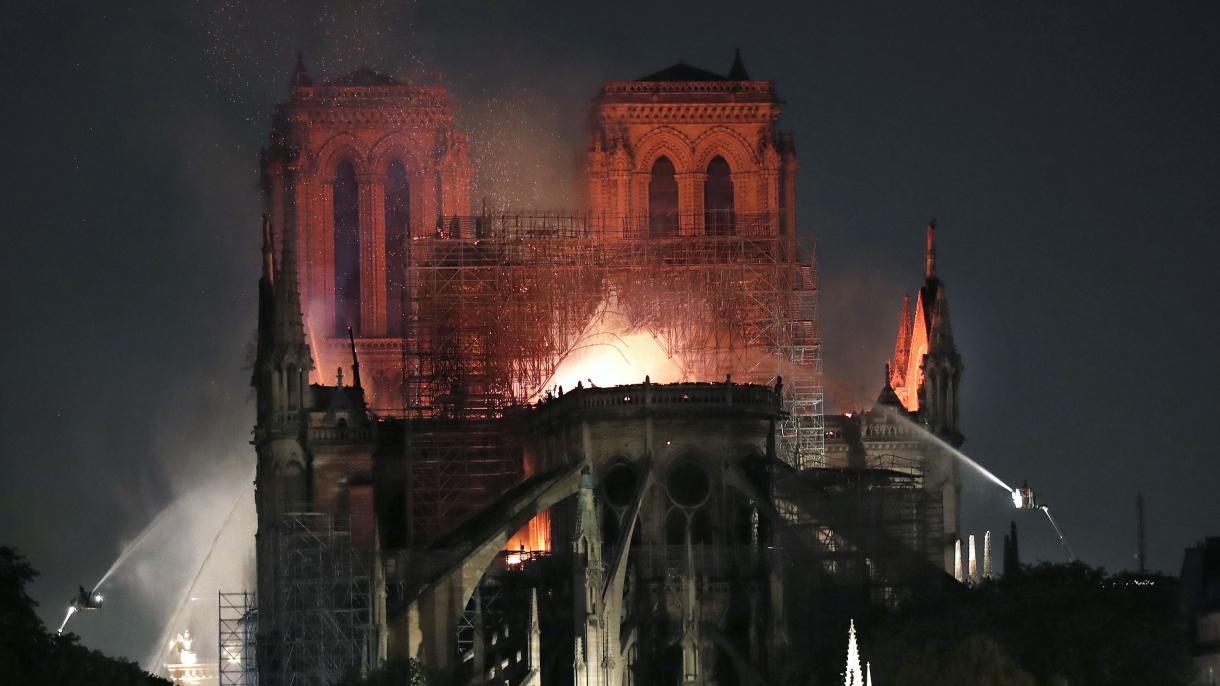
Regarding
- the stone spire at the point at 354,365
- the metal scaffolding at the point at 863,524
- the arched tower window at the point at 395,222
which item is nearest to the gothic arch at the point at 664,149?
the arched tower window at the point at 395,222

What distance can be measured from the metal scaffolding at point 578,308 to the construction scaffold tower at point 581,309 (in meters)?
0.05

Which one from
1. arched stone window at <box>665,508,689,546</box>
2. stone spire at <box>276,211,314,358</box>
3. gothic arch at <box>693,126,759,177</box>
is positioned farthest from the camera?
gothic arch at <box>693,126,759,177</box>

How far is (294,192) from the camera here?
432ft

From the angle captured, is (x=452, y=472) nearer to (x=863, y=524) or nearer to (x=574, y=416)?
(x=574, y=416)

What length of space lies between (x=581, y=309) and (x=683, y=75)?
45.3 ft

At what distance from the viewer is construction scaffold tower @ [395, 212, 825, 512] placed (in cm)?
12019

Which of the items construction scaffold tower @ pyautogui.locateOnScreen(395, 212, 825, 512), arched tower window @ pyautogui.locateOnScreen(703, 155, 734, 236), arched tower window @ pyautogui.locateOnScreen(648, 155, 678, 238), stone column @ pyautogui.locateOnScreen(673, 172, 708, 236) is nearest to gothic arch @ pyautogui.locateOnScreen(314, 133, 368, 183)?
construction scaffold tower @ pyautogui.locateOnScreen(395, 212, 825, 512)

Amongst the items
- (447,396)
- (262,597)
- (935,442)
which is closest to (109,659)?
(262,597)

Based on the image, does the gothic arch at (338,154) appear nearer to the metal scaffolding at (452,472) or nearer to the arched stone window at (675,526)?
the metal scaffolding at (452,472)

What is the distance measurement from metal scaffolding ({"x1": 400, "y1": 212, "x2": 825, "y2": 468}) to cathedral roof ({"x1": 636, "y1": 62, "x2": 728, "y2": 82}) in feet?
31.2

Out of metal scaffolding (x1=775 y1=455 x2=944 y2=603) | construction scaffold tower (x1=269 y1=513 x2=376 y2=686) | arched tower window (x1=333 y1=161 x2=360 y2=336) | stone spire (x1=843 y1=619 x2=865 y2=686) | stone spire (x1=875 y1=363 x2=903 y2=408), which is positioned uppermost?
arched tower window (x1=333 y1=161 x2=360 y2=336)

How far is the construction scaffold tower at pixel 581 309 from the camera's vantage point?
120m

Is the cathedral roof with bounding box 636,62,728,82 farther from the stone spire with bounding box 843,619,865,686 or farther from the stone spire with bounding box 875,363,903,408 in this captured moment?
the stone spire with bounding box 843,619,865,686

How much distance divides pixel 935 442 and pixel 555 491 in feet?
53.9
